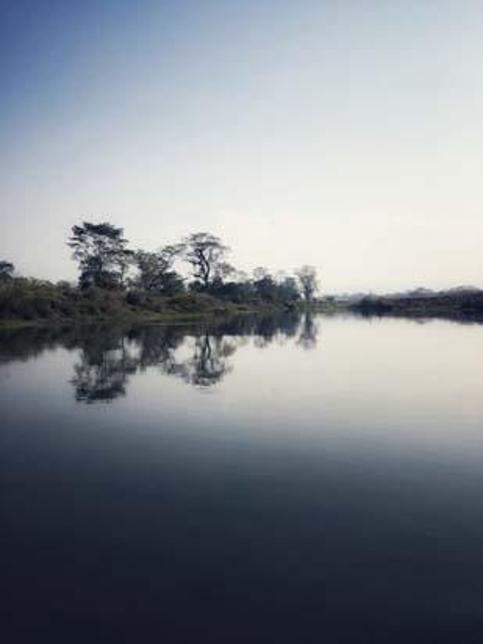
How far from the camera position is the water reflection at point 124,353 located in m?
21.1

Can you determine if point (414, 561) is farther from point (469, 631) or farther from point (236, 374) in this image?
point (236, 374)

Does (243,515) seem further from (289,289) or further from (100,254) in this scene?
(289,289)

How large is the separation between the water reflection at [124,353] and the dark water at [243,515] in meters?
2.19

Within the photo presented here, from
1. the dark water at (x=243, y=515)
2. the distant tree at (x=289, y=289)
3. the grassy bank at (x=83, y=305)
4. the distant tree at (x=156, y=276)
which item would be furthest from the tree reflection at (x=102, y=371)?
the distant tree at (x=289, y=289)

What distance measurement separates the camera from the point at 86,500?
891 centimetres

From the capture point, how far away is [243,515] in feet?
26.7

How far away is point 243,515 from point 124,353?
2290cm

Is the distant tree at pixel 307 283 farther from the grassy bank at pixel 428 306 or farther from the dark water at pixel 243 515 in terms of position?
the dark water at pixel 243 515

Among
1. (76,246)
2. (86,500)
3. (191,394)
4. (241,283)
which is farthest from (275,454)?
(241,283)

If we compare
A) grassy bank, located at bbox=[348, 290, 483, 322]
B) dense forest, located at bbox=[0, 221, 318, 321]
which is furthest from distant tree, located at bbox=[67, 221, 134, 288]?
grassy bank, located at bbox=[348, 290, 483, 322]

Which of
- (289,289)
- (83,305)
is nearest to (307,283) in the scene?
(289,289)

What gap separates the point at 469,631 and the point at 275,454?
20.1 ft

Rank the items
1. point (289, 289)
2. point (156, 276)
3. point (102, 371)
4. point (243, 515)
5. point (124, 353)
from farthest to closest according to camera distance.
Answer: point (289, 289) < point (156, 276) < point (124, 353) < point (102, 371) < point (243, 515)

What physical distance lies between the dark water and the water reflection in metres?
2.19
